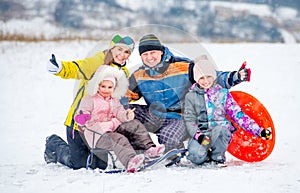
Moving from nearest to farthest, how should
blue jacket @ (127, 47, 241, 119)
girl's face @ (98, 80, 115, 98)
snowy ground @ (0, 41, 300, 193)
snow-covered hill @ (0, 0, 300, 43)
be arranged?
1. snowy ground @ (0, 41, 300, 193)
2. girl's face @ (98, 80, 115, 98)
3. blue jacket @ (127, 47, 241, 119)
4. snow-covered hill @ (0, 0, 300, 43)

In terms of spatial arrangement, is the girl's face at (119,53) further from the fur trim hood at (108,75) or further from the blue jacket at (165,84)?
the blue jacket at (165,84)

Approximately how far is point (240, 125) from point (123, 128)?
92 cm

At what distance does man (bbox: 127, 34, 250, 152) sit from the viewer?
3.78 metres

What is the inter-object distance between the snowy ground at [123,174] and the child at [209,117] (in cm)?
18

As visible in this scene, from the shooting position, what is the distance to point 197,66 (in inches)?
148

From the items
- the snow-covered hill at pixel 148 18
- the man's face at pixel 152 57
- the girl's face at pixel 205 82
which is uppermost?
the snow-covered hill at pixel 148 18

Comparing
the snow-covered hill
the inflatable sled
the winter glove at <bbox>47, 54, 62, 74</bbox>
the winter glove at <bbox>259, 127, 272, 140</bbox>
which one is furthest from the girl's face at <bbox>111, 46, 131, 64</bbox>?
the snow-covered hill

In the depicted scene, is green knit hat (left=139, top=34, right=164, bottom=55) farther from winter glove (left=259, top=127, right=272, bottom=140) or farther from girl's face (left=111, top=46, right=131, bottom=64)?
winter glove (left=259, top=127, right=272, bottom=140)

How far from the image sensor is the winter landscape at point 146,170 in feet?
10.3

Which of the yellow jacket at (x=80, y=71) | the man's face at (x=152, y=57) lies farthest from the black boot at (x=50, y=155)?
the man's face at (x=152, y=57)

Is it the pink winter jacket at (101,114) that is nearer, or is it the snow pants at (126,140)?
the snow pants at (126,140)

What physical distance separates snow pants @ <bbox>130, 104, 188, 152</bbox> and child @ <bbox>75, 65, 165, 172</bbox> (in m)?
0.15

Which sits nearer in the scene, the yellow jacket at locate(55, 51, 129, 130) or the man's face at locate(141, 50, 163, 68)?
the yellow jacket at locate(55, 51, 129, 130)

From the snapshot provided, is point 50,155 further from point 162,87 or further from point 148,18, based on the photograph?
point 148,18
